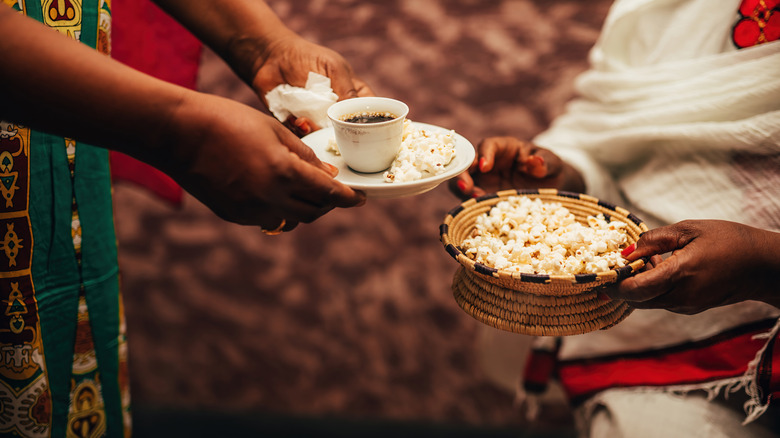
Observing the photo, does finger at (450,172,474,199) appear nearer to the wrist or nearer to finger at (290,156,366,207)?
finger at (290,156,366,207)

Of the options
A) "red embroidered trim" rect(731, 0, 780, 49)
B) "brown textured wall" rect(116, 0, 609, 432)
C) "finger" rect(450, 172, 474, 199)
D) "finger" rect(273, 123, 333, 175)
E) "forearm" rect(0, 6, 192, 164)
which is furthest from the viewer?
"brown textured wall" rect(116, 0, 609, 432)

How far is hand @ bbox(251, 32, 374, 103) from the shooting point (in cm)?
98

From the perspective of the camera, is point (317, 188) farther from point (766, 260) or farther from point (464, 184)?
point (766, 260)

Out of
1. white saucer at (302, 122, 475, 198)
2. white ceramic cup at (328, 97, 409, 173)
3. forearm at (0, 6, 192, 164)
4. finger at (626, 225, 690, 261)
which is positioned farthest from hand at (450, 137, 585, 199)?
forearm at (0, 6, 192, 164)

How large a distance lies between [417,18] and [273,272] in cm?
94

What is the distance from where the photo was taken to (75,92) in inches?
22.5

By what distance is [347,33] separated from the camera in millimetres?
1600

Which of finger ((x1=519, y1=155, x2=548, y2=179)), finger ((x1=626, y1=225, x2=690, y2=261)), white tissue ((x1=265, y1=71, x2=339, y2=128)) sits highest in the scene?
finger ((x1=626, y1=225, x2=690, y2=261))

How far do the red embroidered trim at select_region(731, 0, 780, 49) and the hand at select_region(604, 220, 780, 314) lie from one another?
382 mm

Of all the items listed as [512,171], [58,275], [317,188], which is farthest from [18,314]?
[512,171]

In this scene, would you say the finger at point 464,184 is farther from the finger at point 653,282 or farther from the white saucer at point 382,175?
the finger at point 653,282

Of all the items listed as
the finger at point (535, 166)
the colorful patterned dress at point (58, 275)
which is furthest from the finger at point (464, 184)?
the colorful patterned dress at point (58, 275)

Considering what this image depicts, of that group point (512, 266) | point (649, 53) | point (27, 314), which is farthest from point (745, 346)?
point (27, 314)

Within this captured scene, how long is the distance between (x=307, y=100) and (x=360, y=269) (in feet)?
2.91
